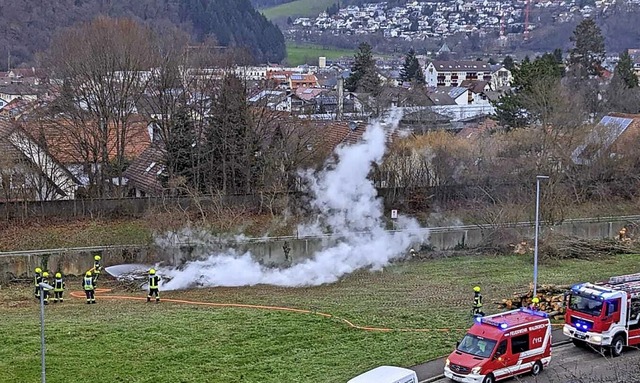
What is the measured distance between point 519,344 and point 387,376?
456 cm

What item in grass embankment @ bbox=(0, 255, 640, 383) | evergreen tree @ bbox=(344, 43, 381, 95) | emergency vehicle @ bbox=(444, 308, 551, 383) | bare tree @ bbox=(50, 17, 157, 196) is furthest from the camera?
evergreen tree @ bbox=(344, 43, 381, 95)

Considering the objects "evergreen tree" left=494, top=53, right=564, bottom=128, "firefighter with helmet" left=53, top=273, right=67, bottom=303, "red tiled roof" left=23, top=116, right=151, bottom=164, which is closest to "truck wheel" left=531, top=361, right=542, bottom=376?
"firefighter with helmet" left=53, top=273, right=67, bottom=303

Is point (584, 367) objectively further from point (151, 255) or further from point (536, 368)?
point (151, 255)

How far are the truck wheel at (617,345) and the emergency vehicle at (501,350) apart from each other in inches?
102

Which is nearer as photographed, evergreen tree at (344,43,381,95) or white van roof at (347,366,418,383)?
white van roof at (347,366,418,383)

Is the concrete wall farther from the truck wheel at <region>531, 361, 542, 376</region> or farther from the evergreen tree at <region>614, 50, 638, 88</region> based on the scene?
the evergreen tree at <region>614, 50, 638, 88</region>

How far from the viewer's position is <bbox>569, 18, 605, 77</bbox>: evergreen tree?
84.2 metres

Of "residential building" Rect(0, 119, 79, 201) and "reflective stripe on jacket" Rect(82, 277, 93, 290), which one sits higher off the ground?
"residential building" Rect(0, 119, 79, 201)

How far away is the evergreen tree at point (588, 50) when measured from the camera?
8419 cm

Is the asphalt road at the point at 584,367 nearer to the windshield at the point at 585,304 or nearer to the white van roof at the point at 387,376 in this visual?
the windshield at the point at 585,304

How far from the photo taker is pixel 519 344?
70.6 ft

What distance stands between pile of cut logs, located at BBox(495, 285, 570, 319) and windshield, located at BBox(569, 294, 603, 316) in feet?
12.8

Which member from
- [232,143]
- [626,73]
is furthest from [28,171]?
[626,73]

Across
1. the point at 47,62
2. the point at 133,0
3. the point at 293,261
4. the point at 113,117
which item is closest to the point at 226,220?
the point at 293,261
